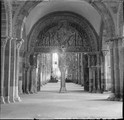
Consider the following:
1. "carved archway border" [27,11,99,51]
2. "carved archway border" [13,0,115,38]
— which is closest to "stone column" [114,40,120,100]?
"carved archway border" [13,0,115,38]

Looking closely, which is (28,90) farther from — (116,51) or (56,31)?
(116,51)

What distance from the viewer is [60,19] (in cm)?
2050

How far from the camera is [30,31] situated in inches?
777

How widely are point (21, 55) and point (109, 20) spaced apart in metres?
8.74

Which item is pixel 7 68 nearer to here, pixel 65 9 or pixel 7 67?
pixel 7 67

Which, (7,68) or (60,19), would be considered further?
(60,19)

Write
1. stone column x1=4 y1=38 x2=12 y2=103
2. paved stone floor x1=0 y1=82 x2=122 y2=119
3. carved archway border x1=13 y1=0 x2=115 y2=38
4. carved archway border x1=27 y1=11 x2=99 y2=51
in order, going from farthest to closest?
1. carved archway border x1=27 y1=11 x2=99 y2=51
2. carved archway border x1=13 y1=0 x2=115 y2=38
3. stone column x1=4 y1=38 x2=12 y2=103
4. paved stone floor x1=0 y1=82 x2=122 y2=119

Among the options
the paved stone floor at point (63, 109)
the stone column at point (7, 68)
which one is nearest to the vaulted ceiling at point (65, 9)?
the stone column at point (7, 68)

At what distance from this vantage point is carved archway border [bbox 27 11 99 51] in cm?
1992

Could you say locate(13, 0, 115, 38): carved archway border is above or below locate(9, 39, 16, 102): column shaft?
above

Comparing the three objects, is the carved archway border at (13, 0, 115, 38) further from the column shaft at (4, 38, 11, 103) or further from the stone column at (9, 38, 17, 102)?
the column shaft at (4, 38, 11, 103)

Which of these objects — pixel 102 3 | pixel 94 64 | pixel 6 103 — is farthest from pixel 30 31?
pixel 6 103

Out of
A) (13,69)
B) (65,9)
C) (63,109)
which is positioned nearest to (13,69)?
(13,69)

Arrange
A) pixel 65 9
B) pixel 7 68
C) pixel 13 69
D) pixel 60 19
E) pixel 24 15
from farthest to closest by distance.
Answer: pixel 60 19, pixel 65 9, pixel 24 15, pixel 13 69, pixel 7 68
